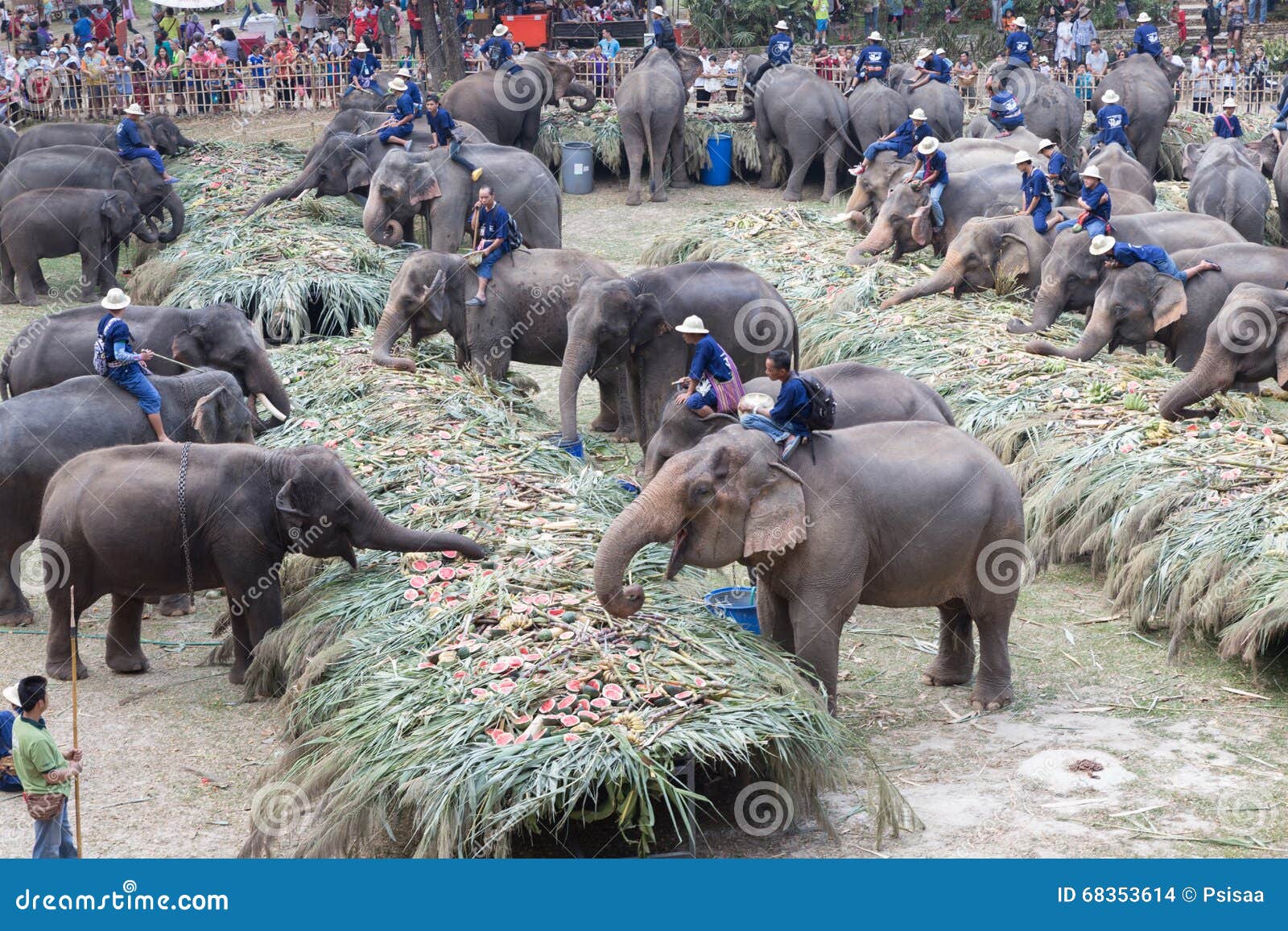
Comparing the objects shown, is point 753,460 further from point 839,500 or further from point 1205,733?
point 1205,733

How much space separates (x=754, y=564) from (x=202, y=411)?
473 cm

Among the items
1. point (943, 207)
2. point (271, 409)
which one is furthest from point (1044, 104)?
point (271, 409)

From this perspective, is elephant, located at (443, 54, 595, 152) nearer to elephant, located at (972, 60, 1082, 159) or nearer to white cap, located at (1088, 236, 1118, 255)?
elephant, located at (972, 60, 1082, 159)

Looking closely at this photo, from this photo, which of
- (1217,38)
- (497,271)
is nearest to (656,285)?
(497,271)

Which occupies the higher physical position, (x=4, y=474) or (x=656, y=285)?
(x=656, y=285)

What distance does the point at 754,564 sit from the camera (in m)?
8.70

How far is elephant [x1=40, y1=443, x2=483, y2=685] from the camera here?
31.9 ft

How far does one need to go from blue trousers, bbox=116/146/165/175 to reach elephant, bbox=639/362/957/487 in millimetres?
11498

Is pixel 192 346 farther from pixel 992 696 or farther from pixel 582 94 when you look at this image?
pixel 582 94

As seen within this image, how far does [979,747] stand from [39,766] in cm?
471

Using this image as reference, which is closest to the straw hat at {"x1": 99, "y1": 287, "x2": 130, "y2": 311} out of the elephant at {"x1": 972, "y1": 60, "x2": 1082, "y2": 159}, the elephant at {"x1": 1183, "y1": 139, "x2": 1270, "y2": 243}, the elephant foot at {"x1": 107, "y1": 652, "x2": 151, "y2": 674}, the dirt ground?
the dirt ground

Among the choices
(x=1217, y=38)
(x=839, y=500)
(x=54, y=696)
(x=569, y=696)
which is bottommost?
(x=54, y=696)

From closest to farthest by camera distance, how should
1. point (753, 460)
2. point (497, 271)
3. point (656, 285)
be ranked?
point (753, 460) → point (656, 285) → point (497, 271)

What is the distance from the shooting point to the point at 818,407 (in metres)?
8.85
